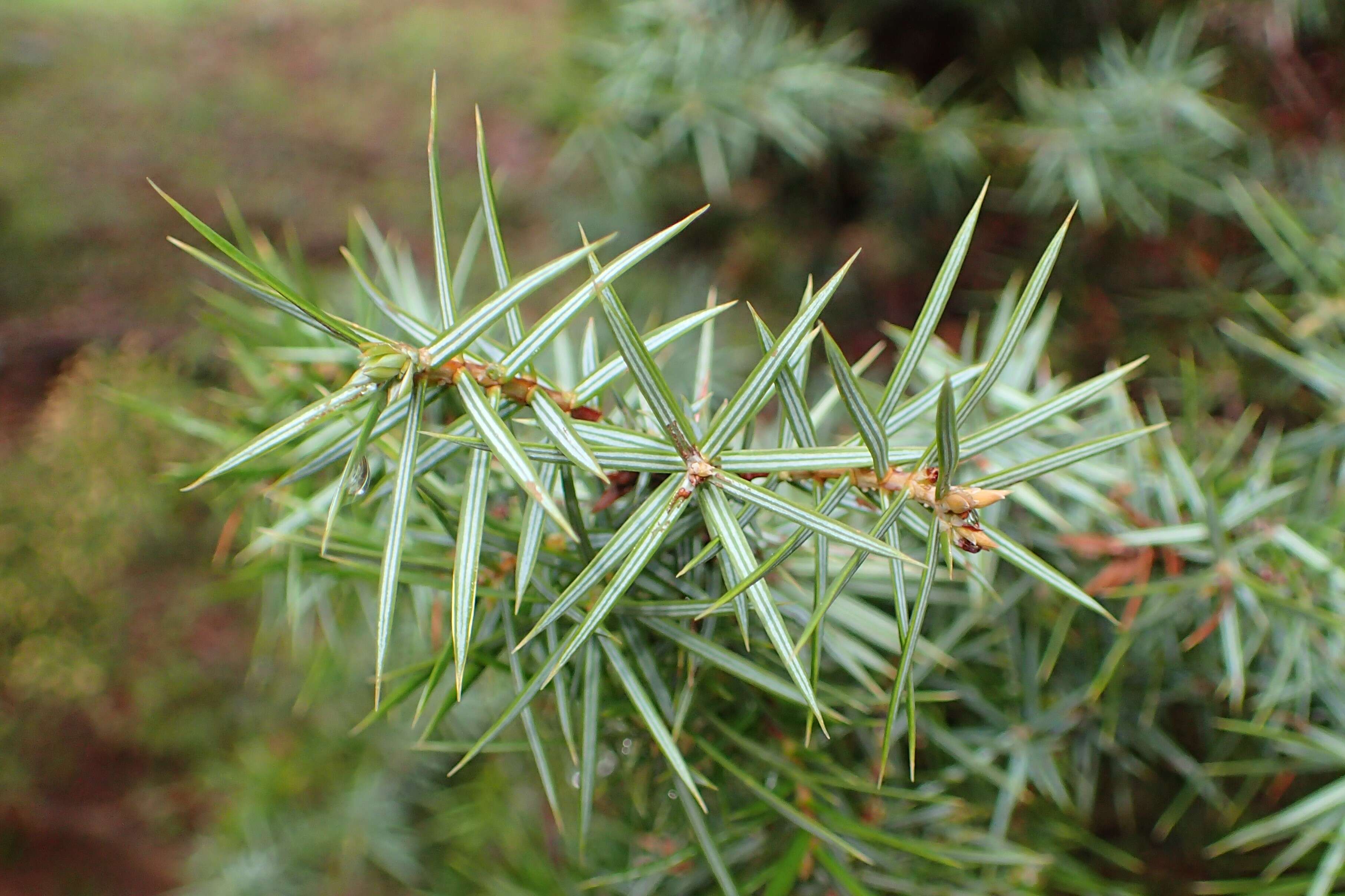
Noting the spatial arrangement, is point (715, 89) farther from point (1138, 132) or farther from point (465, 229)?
point (465, 229)

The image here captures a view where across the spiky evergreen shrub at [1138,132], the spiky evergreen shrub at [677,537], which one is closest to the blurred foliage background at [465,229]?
the spiky evergreen shrub at [1138,132]

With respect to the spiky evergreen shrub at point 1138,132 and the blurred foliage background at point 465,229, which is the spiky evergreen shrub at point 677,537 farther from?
the spiky evergreen shrub at point 1138,132

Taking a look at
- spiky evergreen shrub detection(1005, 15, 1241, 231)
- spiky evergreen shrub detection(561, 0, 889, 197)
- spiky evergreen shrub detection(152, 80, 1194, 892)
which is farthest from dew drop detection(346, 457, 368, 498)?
spiky evergreen shrub detection(1005, 15, 1241, 231)

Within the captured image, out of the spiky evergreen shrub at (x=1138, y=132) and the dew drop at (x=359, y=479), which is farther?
the spiky evergreen shrub at (x=1138, y=132)

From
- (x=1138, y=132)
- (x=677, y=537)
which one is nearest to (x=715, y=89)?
(x=1138, y=132)

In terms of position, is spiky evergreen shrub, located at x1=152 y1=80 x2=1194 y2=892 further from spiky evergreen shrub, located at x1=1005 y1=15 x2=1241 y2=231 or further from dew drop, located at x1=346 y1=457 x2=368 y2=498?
spiky evergreen shrub, located at x1=1005 y1=15 x2=1241 y2=231

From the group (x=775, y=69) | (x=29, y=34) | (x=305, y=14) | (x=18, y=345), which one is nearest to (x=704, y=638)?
(x=775, y=69)
